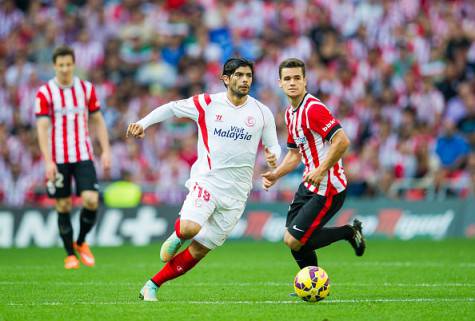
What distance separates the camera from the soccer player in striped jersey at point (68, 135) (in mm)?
12641

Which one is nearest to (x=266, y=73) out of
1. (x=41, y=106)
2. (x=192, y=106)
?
(x=41, y=106)

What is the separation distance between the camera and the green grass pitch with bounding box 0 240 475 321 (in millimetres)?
8242

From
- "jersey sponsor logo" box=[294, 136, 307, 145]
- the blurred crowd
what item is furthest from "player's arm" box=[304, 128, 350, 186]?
the blurred crowd

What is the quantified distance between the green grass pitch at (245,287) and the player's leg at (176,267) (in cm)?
17

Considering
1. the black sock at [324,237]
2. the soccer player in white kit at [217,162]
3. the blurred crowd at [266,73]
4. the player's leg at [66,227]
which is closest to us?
the soccer player in white kit at [217,162]

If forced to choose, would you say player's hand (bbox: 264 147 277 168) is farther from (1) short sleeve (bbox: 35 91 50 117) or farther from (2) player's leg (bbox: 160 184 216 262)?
(1) short sleeve (bbox: 35 91 50 117)


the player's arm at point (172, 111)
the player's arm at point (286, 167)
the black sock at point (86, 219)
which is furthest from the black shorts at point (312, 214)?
the black sock at point (86, 219)

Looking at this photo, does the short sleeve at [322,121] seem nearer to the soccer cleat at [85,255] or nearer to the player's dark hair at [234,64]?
the player's dark hair at [234,64]

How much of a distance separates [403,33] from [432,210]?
554cm

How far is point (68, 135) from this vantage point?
1279cm

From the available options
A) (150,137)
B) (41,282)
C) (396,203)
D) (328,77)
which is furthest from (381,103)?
(41,282)

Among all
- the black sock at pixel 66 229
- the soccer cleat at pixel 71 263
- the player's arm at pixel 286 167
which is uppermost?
the player's arm at pixel 286 167

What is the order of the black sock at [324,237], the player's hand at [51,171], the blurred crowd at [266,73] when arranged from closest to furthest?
the black sock at [324,237], the player's hand at [51,171], the blurred crowd at [266,73]

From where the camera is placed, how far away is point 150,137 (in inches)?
862
